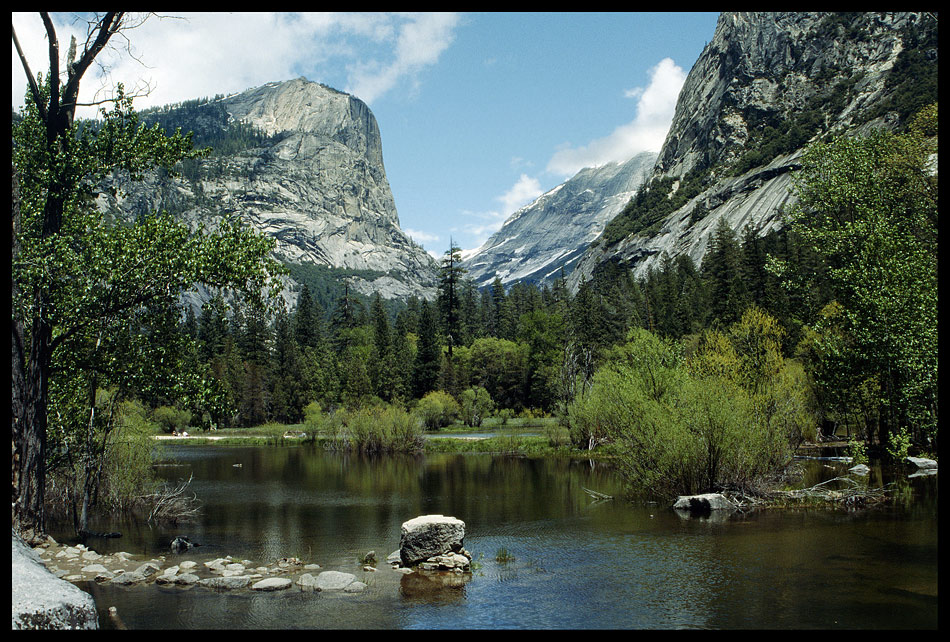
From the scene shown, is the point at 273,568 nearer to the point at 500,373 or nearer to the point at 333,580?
the point at 333,580

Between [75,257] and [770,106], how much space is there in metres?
192

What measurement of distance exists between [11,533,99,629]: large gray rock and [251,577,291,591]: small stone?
5366 millimetres

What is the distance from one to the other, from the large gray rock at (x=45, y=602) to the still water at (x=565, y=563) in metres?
2.62

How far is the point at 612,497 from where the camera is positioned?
2983 centimetres

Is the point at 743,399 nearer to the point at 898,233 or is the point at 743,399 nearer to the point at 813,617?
the point at 898,233

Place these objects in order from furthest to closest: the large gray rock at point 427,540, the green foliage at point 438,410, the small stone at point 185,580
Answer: the green foliage at point 438,410
the large gray rock at point 427,540
the small stone at point 185,580

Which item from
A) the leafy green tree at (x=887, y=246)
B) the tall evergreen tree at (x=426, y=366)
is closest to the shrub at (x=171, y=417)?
the tall evergreen tree at (x=426, y=366)

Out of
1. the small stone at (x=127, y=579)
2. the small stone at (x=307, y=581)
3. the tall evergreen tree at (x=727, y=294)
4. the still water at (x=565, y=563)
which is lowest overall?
the still water at (x=565, y=563)

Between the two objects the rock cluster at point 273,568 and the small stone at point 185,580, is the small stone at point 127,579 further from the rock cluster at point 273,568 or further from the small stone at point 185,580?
the small stone at point 185,580

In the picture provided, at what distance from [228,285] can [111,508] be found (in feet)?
42.3

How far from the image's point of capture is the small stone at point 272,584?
15.9 meters

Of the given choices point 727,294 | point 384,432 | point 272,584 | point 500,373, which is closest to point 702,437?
point 272,584

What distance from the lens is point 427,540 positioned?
1819 centimetres
